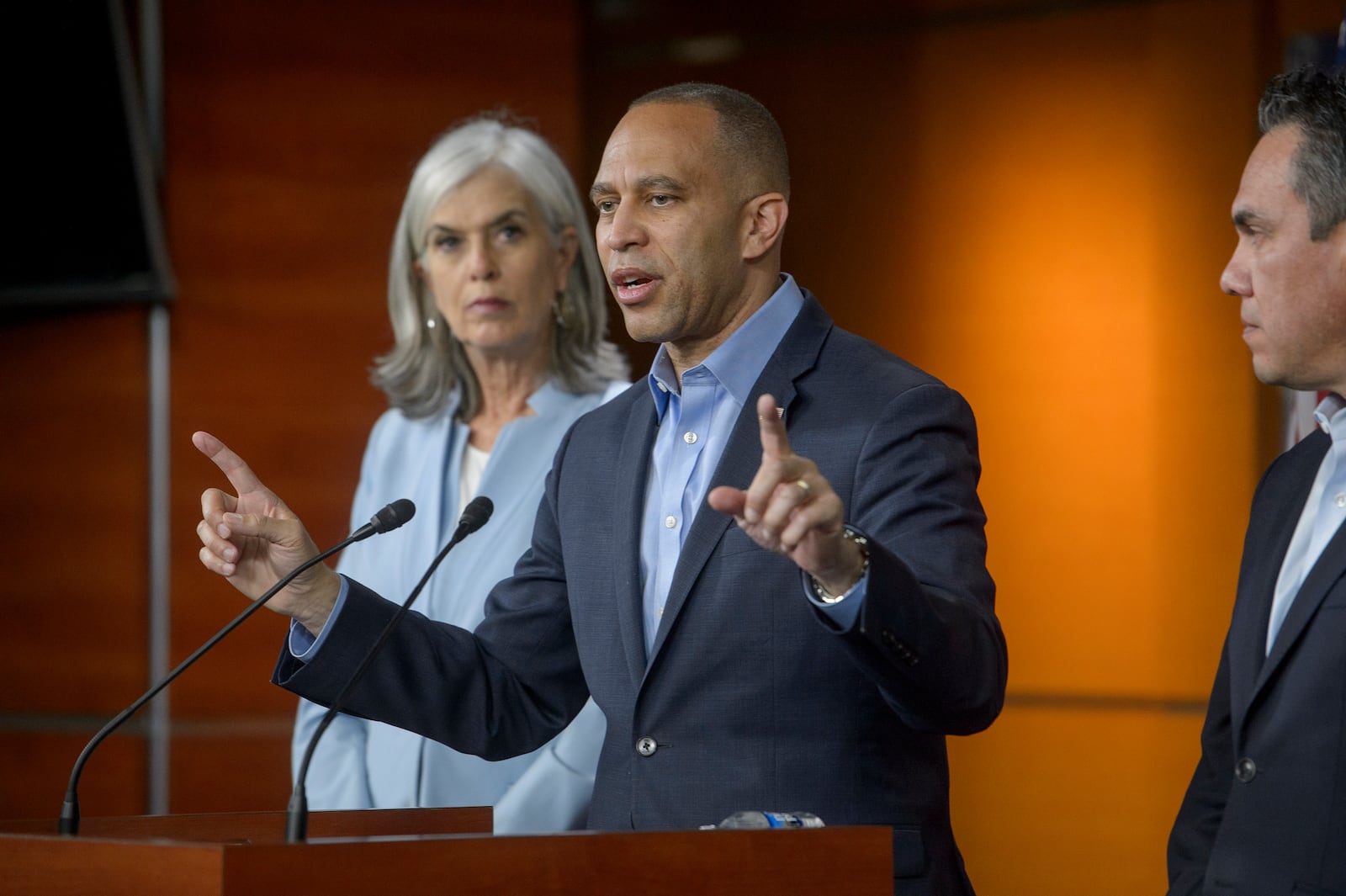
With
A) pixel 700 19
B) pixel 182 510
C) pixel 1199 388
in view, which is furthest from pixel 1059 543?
pixel 182 510

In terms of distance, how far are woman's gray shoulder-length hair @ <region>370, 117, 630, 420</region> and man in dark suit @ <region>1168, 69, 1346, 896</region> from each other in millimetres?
1455

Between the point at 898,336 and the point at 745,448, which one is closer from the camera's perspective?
the point at 745,448

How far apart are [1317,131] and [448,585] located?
65.0 inches

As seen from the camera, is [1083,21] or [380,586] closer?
[380,586]

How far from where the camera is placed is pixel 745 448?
205 centimetres

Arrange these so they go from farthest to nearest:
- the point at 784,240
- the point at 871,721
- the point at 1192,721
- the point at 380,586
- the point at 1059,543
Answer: the point at 784,240 < the point at 1059,543 < the point at 1192,721 < the point at 380,586 < the point at 871,721

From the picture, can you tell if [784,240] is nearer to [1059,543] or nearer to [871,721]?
[1059,543]

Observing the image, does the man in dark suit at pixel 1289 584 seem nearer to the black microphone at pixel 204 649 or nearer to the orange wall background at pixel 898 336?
the black microphone at pixel 204 649

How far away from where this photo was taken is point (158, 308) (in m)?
4.57

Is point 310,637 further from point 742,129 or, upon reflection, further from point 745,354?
point 742,129

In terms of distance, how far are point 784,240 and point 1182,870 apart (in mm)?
3082

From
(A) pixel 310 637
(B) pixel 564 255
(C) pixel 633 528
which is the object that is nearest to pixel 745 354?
(C) pixel 633 528

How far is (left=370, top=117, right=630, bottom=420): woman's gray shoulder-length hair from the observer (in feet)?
10.3

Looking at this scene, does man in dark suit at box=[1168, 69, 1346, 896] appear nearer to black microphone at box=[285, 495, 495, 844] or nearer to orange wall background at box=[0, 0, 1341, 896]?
black microphone at box=[285, 495, 495, 844]
